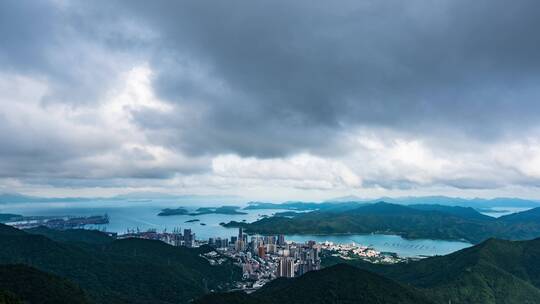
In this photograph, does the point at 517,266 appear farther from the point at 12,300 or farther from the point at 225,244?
the point at 12,300

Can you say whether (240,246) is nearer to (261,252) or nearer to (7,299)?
(261,252)

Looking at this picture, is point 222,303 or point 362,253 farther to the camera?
point 362,253

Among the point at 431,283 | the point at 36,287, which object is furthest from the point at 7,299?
the point at 431,283

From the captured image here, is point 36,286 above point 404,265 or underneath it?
above

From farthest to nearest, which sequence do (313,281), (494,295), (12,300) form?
(494,295), (313,281), (12,300)

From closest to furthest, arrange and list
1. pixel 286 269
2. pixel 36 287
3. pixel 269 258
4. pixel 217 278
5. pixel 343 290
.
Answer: pixel 36 287 < pixel 343 290 < pixel 217 278 < pixel 286 269 < pixel 269 258

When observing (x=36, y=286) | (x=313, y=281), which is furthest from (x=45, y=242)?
(x=313, y=281)
